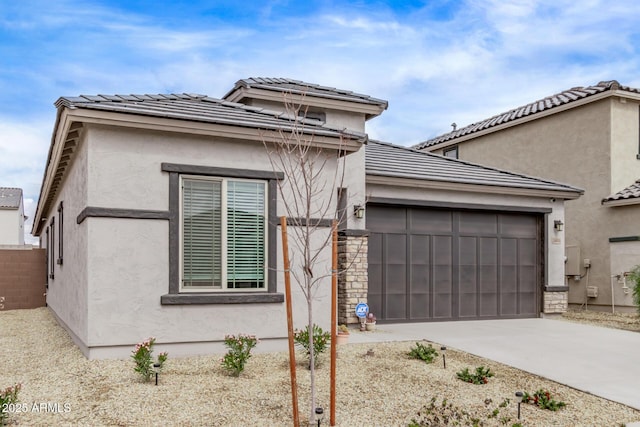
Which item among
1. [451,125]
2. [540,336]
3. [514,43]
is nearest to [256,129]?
[540,336]

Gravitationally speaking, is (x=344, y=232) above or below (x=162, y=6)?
below

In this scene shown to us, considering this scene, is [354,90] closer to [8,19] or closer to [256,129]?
[256,129]

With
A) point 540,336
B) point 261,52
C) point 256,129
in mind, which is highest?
point 261,52

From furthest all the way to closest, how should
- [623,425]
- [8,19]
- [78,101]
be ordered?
[8,19]
[78,101]
[623,425]

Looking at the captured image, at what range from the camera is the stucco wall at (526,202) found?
11859mm

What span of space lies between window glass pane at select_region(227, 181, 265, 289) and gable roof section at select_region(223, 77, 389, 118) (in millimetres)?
3521

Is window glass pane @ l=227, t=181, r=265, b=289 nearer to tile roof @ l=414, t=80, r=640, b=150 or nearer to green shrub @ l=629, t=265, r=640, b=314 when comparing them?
green shrub @ l=629, t=265, r=640, b=314

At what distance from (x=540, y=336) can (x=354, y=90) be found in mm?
7012

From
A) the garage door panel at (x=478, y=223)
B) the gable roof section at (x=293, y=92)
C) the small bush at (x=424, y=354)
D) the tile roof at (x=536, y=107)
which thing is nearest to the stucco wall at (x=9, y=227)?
the tile roof at (x=536, y=107)

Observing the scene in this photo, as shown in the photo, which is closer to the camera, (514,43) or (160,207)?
(160,207)

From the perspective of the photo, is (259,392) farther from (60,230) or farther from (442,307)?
(60,230)

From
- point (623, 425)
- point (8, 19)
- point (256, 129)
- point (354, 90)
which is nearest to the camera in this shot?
point (623, 425)

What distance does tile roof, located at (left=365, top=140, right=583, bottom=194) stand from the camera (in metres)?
11.8

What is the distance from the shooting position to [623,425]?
211 inches
